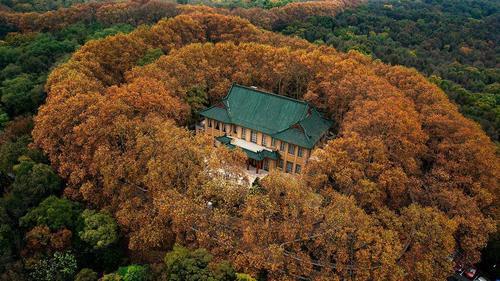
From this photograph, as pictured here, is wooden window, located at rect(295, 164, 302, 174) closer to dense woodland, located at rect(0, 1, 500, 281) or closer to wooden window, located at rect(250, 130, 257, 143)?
dense woodland, located at rect(0, 1, 500, 281)

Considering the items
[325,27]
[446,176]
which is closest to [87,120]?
[446,176]

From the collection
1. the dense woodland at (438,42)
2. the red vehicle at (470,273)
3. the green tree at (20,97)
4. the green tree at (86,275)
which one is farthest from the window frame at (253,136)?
the dense woodland at (438,42)

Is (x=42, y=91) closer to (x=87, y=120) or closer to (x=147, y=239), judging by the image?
(x=87, y=120)

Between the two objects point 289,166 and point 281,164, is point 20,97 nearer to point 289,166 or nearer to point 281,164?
point 281,164

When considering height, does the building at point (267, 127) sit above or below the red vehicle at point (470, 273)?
above

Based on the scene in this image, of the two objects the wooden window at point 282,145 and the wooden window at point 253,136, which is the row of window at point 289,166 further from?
the wooden window at point 253,136

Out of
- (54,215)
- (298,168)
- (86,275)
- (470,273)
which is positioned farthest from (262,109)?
(470,273)

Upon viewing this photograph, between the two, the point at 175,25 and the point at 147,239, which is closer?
the point at 147,239

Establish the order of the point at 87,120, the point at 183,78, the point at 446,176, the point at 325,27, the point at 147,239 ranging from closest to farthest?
the point at 147,239
the point at 446,176
the point at 87,120
the point at 183,78
the point at 325,27
